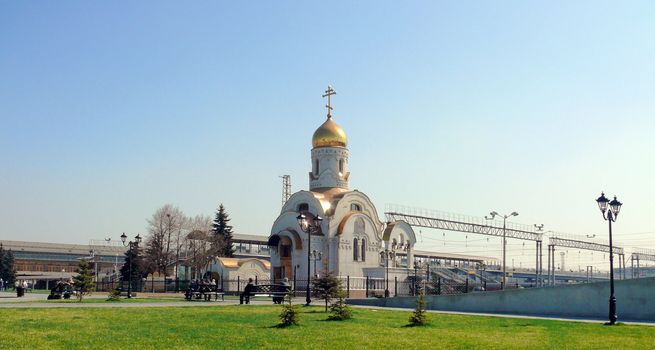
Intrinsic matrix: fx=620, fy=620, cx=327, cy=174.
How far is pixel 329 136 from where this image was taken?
176ft

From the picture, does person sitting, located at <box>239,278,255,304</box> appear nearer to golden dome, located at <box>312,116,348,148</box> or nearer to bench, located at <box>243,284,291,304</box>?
bench, located at <box>243,284,291,304</box>

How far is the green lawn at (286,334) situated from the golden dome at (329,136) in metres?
36.4

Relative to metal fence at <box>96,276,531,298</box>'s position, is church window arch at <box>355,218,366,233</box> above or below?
above

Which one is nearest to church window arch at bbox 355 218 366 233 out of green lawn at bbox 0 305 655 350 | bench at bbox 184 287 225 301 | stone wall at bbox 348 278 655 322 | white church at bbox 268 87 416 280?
white church at bbox 268 87 416 280

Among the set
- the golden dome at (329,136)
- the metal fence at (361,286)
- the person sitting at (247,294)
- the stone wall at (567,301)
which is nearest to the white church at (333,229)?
the golden dome at (329,136)

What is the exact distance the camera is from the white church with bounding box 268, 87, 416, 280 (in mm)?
49375

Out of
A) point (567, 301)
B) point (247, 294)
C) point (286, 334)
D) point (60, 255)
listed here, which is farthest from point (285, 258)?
point (60, 255)

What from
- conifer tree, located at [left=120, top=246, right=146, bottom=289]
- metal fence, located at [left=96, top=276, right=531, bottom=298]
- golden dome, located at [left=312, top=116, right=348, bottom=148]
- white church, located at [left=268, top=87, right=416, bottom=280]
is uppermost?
golden dome, located at [left=312, top=116, right=348, bottom=148]

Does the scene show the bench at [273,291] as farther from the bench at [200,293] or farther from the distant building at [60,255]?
the distant building at [60,255]

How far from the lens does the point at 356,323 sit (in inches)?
651

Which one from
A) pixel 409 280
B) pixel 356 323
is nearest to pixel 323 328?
pixel 356 323

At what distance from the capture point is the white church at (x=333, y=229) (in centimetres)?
4938

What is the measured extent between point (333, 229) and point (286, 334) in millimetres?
36844

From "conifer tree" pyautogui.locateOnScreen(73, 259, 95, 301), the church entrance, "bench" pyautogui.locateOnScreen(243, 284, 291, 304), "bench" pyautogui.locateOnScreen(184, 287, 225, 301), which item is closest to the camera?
"bench" pyautogui.locateOnScreen(243, 284, 291, 304)
